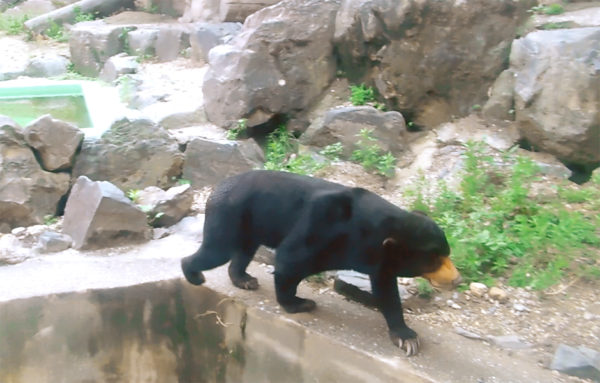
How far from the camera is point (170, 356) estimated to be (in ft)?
14.8

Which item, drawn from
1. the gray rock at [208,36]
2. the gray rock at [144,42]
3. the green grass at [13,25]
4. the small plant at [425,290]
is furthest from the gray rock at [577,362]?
the green grass at [13,25]

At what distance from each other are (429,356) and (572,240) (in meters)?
1.56

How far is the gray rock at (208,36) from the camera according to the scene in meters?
10.2

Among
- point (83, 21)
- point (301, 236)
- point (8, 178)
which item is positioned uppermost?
point (301, 236)

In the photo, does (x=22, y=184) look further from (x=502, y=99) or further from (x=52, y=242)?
(x=502, y=99)

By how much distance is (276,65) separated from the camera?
707 centimetres

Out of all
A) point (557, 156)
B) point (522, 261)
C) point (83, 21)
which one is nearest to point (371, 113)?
point (557, 156)

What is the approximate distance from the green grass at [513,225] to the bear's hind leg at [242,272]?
1.40m

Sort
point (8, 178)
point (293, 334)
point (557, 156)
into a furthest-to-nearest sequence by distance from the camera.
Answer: point (557, 156)
point (8, 178)
point (293, 334)

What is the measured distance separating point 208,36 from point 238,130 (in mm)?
3934

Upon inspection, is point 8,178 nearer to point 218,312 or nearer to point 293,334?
point 218,312

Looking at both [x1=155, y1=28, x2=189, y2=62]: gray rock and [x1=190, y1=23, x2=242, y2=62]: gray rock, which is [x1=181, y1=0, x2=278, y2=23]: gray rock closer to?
[x1=190, y1=23, x2=242, y2=62]: gray rock

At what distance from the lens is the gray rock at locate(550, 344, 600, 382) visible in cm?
336

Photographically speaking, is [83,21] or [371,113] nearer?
[371,113]
